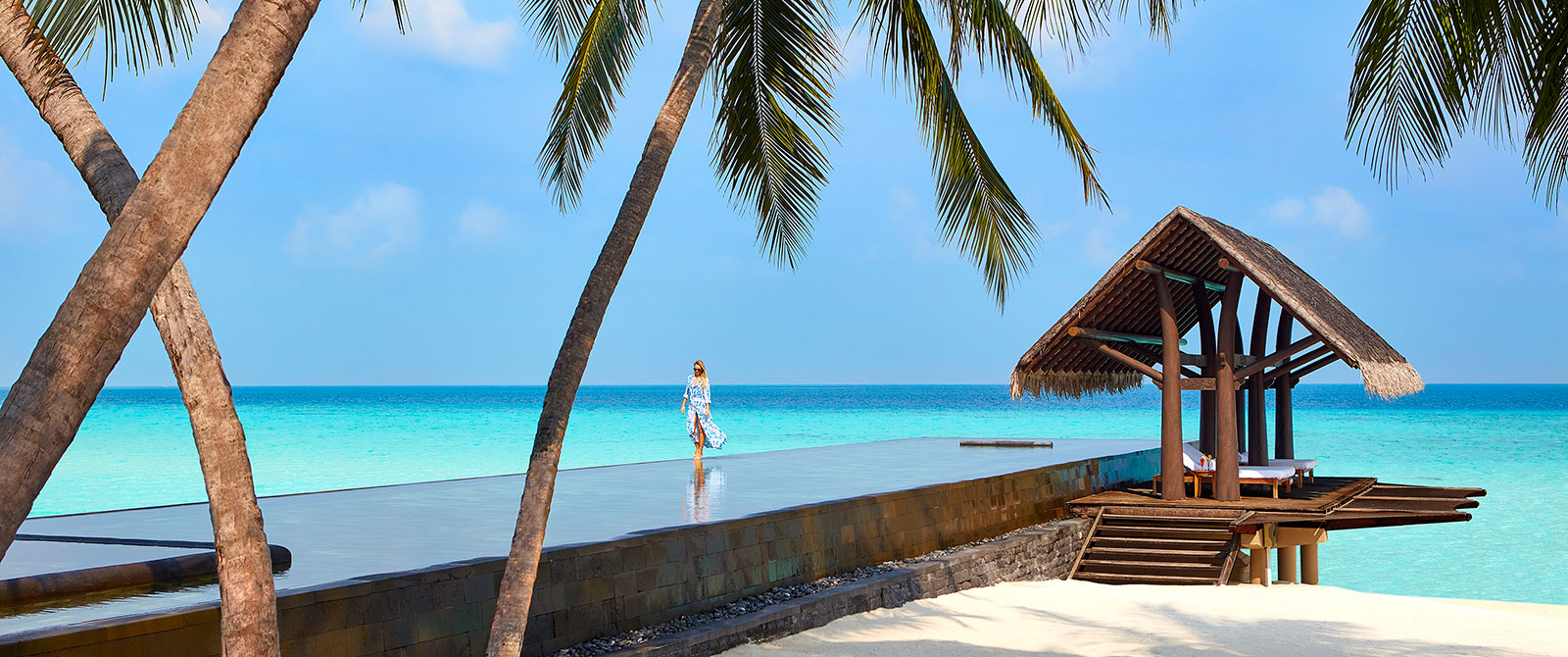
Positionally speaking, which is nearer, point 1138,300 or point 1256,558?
point 1256,558

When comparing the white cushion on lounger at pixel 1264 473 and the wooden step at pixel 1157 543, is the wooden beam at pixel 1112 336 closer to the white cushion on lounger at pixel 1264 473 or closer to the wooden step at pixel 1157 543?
the white cushion on lounger at pixel 1264 473

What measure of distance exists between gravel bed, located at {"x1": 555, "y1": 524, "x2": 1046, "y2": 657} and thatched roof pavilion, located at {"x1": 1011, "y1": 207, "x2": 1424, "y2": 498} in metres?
3.24

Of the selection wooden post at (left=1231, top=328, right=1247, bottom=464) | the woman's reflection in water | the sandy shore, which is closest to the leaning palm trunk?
the sandy shore

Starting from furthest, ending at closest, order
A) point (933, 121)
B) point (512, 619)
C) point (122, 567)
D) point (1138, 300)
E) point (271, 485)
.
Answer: point (271, 485)
point (1138, 300)
point (933, 121)
point (122, 567)
point (512, 619)

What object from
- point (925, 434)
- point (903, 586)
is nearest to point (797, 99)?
point (903, 586)

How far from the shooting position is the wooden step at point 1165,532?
1052cm

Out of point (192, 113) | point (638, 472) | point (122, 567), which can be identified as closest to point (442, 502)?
point (638, 472)

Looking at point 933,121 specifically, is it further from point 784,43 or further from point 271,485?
point 271,485

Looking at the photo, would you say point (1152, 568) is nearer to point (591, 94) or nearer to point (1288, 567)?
point (1288, 567)

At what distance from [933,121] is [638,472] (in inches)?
225

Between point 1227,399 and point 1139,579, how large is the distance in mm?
1852

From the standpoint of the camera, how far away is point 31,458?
2.00 metres

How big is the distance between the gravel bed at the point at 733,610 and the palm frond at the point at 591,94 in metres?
3.08

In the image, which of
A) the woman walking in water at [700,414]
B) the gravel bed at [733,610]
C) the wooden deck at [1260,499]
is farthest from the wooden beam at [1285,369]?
the woman walking in water at [700,414]
